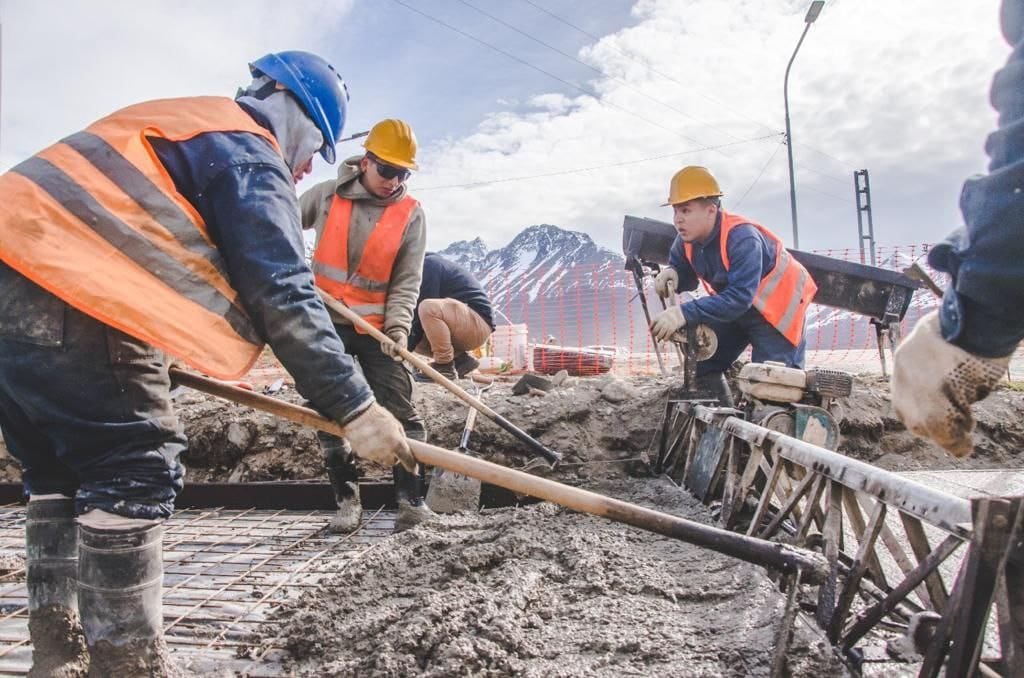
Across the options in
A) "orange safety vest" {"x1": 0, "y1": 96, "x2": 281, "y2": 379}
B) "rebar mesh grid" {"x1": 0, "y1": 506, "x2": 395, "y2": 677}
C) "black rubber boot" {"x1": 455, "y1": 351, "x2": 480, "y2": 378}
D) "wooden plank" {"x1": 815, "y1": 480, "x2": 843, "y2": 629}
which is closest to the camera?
"orange safety vest" {"x1": 0, "y1": 96, "x2": 281, "y2": 379}

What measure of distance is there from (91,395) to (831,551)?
2.13 metres

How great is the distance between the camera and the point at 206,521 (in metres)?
3.92

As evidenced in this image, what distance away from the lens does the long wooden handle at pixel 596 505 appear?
6.37 ft

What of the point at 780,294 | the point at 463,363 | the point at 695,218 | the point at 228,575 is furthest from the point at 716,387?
the point at 228,575

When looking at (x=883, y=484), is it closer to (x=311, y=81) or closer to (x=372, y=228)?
(x=311, y=81)

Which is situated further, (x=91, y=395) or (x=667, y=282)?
(x=667, y=282)

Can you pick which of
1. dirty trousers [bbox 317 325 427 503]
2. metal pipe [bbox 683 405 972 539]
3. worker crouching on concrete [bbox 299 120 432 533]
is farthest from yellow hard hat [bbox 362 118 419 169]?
metal pipe [bbox 683 405 972 539]

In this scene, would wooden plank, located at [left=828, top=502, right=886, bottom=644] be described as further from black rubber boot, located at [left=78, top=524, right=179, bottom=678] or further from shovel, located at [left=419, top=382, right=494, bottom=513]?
shovel, located at [left=419, top=382, right=494, bottom=513]

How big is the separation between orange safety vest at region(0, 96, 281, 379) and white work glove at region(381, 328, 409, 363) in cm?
182

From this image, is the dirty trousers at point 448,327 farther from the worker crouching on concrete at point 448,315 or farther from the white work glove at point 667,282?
the white work glove at point 667,282

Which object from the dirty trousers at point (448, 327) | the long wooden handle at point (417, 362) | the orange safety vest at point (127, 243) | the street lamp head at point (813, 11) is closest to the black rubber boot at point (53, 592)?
the orange safety vest at point (127, 243)

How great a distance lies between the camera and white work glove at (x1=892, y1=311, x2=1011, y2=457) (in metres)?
1.16

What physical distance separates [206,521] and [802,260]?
209 inches

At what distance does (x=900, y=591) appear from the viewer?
174cm
